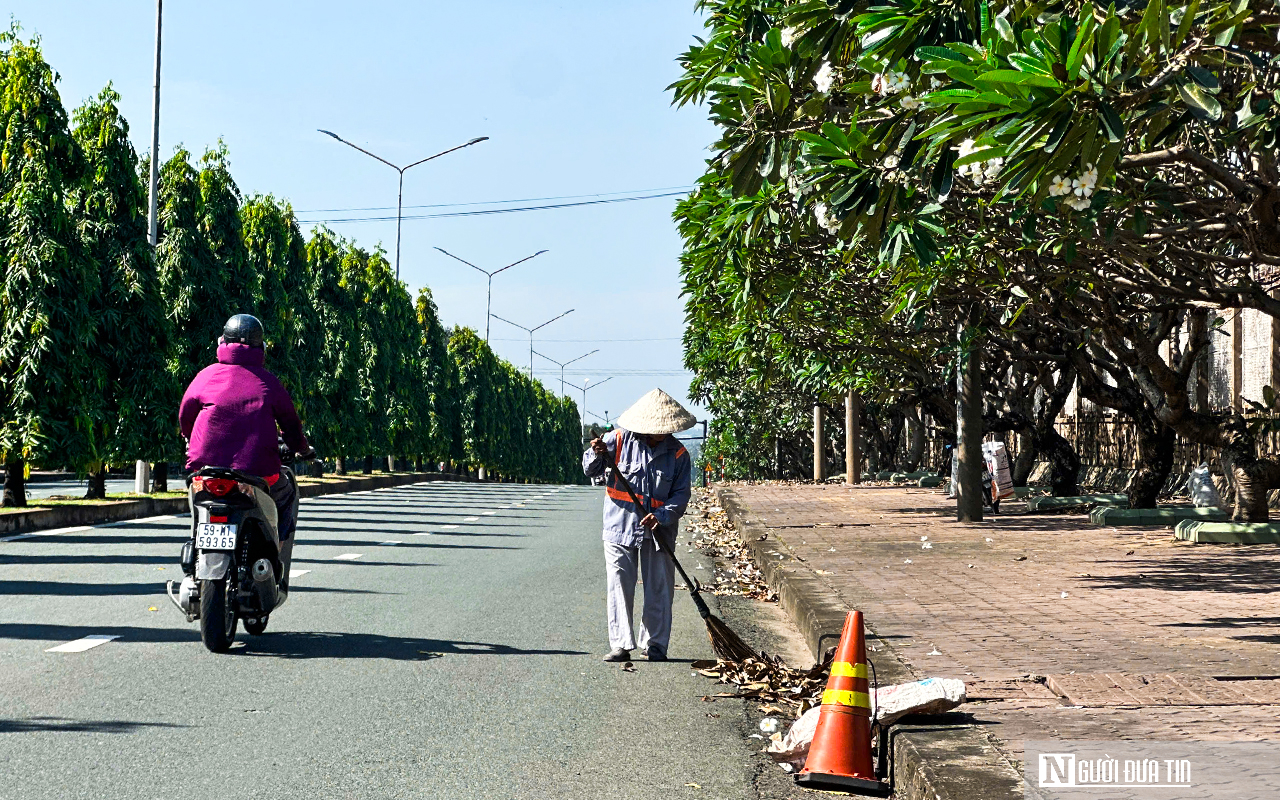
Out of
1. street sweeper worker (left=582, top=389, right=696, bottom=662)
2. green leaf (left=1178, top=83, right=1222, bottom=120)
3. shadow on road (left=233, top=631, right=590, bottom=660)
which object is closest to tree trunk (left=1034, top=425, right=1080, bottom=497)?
street sweeper worker (left=582, top=389, right=696, bottom=662)

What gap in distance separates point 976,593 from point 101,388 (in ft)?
54.3

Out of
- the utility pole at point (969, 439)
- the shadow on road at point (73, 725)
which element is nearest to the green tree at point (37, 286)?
the utility pole at point (969, 439)

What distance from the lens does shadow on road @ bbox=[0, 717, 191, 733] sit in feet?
21.1

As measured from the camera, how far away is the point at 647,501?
921 centimetres

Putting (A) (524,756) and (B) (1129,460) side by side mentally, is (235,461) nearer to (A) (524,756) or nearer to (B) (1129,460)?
(A) (524,756)

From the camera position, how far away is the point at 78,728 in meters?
6.49

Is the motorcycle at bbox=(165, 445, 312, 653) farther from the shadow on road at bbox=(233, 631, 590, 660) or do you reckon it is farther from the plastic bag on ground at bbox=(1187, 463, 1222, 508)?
the plastic bag on ground at bbox=(1187, 463, 1222, 508)

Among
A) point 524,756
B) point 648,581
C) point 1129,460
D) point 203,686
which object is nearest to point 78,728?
point 203,686

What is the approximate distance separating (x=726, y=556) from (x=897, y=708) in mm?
12045

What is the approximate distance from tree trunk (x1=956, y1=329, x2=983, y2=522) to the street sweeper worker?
39.9 feet

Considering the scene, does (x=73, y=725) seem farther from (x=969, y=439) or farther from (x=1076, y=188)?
(x=969, y=439)

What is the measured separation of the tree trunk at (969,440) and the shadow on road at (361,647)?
1271 cm

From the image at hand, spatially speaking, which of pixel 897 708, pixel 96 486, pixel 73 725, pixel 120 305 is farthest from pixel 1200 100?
pixel 96 486

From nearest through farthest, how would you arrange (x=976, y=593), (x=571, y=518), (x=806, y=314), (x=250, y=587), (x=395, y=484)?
(x=250, y=587) < (x=976, y=593) < (x=806, y=314) < (x=571, y=518) < (x=395, y=484)
